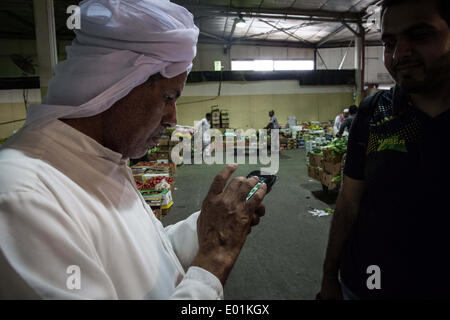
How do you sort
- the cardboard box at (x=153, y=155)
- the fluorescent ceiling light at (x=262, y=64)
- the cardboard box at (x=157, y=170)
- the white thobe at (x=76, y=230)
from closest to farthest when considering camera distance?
the white thobe at (x=76, y=230) → the cardboard box at (x=157, y=170) → the cardboard box at (x=153, y=155) → the fluorescent ceiling light at (x=262, y=64)

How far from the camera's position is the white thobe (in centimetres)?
56

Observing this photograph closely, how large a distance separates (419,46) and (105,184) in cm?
128

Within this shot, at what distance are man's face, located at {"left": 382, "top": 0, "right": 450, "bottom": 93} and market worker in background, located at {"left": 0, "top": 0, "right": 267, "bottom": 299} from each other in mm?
791

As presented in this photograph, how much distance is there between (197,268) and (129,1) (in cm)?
84

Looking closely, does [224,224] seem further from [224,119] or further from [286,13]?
[224,119]

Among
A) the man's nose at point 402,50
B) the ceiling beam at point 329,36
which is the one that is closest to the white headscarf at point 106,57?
the man's nose at point 402,50

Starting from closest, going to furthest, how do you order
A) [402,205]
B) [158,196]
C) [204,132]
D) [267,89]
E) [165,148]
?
[402,205]
[158,196]
[165,148]
[204,132]
[267,89]

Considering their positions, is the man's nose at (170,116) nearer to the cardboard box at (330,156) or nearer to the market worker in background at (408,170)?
the market worker in background at (408,170)

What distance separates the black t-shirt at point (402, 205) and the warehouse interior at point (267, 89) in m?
1.70

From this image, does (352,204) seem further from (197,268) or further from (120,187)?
(120,187)

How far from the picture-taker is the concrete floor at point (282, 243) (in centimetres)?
282

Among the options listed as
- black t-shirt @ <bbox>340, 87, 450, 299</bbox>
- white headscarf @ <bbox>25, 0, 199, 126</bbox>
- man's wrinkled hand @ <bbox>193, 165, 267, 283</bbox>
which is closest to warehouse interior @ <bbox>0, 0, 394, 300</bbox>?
black t-shirt @ <bbox>340, 87, 450, 299</bbox>

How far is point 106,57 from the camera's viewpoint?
0.84 meters

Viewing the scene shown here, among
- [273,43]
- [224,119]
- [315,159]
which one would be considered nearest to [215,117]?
[224,119]
